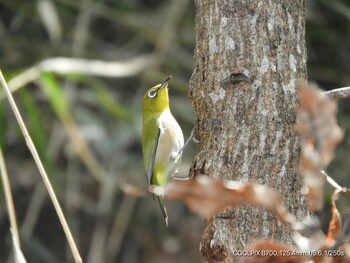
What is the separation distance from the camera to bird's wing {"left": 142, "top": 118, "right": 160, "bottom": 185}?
4168 millimetres

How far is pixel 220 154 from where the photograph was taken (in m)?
2.15

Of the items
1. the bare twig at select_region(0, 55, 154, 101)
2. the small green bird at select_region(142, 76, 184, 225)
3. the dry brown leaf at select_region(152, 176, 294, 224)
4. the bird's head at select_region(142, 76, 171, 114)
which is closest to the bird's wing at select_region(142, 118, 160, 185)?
the small green bird at select_region(142, 76, 184, 225)

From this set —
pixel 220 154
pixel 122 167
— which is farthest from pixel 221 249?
pixel 122 167

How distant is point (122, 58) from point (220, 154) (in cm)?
431

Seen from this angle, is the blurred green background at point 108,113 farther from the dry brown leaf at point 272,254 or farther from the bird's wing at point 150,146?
the dry brown leaf at point 272,254

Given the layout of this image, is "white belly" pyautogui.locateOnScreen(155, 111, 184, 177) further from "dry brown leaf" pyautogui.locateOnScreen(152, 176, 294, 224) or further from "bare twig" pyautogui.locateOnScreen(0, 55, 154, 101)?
"dry brown leaf" pyautogui.locateOnScreen(152, 176, 294, 224)

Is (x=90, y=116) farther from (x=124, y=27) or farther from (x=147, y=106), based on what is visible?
(x=147, y=106)

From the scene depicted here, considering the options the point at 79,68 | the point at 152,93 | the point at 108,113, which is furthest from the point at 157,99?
the point at 108,113

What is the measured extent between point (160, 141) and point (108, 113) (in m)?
2.09

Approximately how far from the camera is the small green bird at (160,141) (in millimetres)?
4198

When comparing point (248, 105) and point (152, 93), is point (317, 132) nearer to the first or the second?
point (248, 105)

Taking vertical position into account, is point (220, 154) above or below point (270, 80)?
below

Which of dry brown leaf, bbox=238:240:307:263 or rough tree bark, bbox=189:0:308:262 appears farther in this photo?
rough tree bark, bbox=189:0:308:262

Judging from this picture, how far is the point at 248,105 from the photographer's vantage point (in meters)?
2.18
